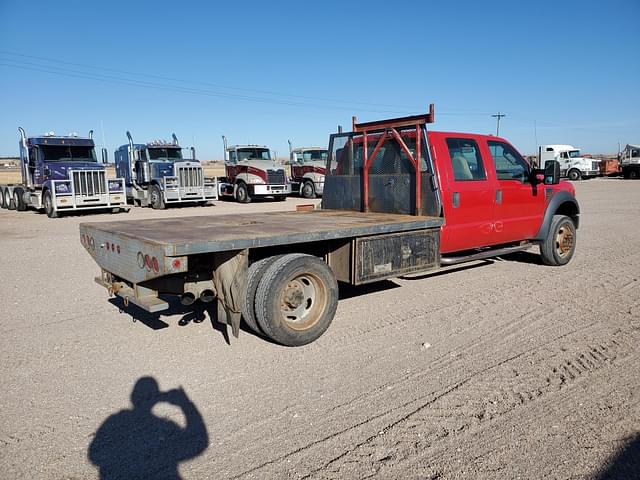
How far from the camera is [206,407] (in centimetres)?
360

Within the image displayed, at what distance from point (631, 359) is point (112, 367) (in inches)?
171

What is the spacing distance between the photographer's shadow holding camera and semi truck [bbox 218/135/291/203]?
19111mm

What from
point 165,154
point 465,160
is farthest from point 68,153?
point 465,160

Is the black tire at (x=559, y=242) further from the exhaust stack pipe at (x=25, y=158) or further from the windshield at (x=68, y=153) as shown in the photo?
the exhaust stack pipe at (x=25, y=158)

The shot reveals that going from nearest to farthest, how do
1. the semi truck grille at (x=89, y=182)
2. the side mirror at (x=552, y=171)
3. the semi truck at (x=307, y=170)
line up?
the side mirror at (x=552, y=171)
the semi truck grille at (x=89, y=182)
the semi truck at (x=307, y=170)

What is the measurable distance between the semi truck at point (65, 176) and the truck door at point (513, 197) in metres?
14.3

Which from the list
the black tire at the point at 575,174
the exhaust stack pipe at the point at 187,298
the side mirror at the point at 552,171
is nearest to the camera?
the exhaust stack pipe at the point at 187,298

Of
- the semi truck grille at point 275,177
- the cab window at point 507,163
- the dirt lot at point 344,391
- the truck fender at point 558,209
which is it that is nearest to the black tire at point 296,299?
the dirt lot at point 344,391

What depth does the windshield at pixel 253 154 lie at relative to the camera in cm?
2314

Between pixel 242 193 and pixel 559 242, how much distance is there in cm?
1667

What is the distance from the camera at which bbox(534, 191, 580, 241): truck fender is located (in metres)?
7.89

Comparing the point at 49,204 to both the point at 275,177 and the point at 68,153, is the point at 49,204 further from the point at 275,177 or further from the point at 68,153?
the point at 275,177

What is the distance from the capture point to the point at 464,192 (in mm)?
6453

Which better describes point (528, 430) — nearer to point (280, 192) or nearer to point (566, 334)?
point (566, 334)
